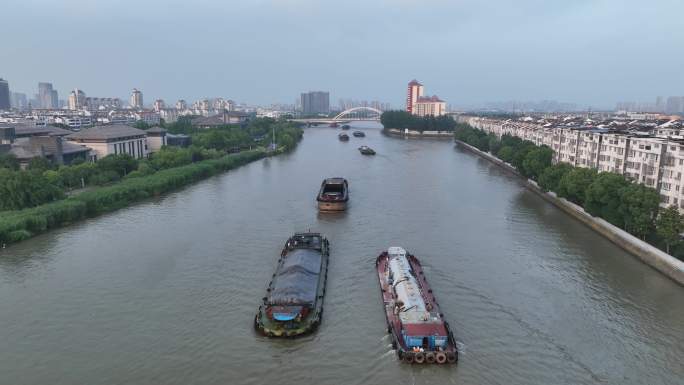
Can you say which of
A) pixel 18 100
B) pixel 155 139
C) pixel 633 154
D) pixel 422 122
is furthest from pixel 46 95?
pixel 633 154

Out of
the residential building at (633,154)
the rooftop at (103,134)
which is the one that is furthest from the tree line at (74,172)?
the residential building at (633,154)

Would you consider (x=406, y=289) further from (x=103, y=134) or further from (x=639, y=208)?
(x=103, y=134)

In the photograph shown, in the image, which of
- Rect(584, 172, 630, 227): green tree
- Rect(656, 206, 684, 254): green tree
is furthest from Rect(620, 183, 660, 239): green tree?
Rect(656, 206, 684, 254): green tree

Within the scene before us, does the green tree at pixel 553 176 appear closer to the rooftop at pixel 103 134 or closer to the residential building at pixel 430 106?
the rooftop at pixel 103 134

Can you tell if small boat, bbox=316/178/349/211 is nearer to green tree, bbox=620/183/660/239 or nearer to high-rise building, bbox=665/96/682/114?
green tree, bbox=620/183/660/239

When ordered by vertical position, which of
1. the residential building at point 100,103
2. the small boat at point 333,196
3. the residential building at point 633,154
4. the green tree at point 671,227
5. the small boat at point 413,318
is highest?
the residential building at point 100,103

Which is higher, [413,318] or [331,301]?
[413,318]
